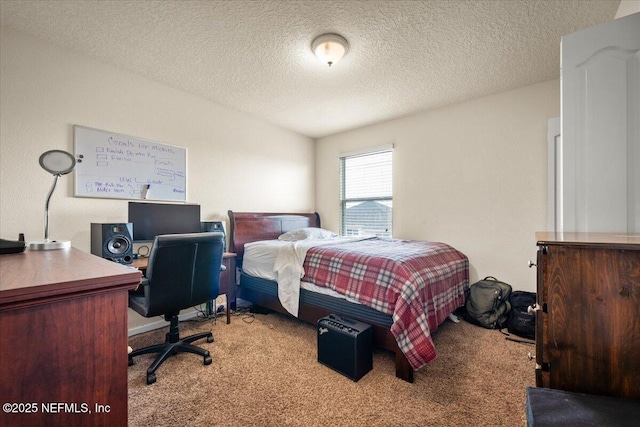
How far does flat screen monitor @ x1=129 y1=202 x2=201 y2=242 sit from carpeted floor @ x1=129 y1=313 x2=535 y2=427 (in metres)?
0.98

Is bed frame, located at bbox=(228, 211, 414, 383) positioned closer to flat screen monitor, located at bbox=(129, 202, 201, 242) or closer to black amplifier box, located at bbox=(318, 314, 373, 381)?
black amplifier box, located at bbox=(318, 314, 373, 381)

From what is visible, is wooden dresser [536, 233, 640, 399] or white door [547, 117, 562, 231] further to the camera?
white door [547, 117, 562, 231]

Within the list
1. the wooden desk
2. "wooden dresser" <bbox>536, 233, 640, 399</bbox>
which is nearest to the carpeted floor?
the wooden desk

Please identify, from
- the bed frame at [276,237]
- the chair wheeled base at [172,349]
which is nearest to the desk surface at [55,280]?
the chair wheeled base at [172,349]

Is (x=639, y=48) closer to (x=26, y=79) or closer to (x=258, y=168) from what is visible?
(x=258, y=168)

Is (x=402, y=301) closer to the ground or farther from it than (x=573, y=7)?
closer to the ground

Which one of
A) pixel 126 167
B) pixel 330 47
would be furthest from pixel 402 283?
pixel 126 167

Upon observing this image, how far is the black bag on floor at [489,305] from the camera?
275 cm

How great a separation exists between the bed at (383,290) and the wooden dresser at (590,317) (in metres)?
0.92

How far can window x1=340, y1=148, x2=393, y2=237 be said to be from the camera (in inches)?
158

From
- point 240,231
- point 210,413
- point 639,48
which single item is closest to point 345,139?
point 240,231

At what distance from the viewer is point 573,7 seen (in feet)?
5.98

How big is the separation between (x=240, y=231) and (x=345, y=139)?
7.31 feet

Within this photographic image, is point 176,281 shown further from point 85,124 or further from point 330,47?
point 330,47
